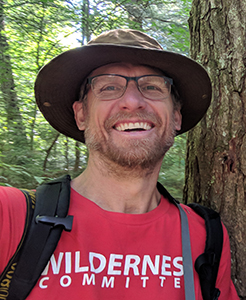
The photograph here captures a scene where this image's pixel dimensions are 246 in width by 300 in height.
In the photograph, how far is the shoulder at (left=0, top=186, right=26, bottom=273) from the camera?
134cm

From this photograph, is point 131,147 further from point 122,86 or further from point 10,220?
point 10,220

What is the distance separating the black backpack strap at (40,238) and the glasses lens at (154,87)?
3.32ft

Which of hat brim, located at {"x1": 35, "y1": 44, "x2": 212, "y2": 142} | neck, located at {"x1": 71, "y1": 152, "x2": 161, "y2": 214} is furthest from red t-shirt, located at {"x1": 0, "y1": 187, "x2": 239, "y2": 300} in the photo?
hat brim, located at {"x1": 35, "y1": 44, "x2": 212, "y2": 142}

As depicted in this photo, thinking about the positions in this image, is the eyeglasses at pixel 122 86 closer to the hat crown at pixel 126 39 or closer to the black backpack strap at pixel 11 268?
the hat crown at pixel 126 39

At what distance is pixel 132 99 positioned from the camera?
1.84 meters

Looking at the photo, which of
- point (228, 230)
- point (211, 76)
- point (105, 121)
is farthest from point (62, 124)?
point (228, 230)

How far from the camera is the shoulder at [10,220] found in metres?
1.34

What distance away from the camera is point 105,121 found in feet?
6.18

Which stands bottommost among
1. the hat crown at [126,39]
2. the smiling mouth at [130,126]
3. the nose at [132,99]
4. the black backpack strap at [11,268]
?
the black backpack strap at [11,268]

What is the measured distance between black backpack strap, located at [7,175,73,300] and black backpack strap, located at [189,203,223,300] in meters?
0.95

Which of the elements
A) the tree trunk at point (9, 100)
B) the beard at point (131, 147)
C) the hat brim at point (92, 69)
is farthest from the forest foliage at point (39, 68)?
the beard at point (131, 147)

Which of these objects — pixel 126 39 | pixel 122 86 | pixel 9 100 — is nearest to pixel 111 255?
pixel 122 86

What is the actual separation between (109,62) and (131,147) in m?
0.72

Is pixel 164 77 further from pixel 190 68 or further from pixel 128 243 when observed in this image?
pixel 128 243
